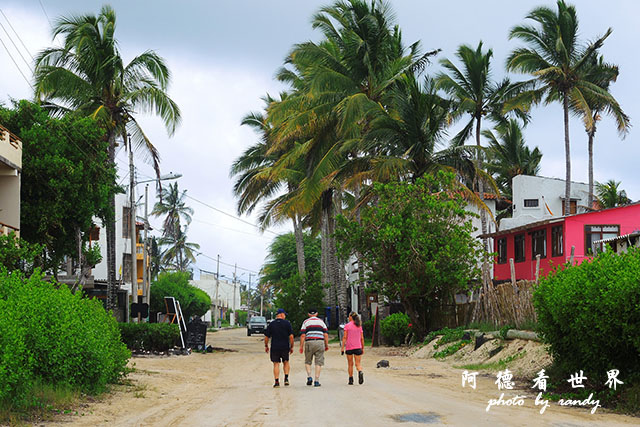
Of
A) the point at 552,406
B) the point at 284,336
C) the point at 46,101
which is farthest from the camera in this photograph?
the point at 46,101

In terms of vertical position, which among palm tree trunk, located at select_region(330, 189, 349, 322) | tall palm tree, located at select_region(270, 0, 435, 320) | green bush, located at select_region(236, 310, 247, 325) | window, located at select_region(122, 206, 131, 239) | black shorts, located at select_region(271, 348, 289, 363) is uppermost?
tall palm tree, located at select_region(270, 0, 435, 320)

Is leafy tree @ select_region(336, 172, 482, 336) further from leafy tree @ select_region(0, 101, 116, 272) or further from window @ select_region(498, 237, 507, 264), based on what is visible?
window @ select_region(498, 237, 507, 264)

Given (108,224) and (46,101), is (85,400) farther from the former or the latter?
(46,101)

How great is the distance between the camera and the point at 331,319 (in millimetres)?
50750

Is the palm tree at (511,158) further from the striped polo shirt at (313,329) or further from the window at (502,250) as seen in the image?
the striped polo shirt at (313,329)

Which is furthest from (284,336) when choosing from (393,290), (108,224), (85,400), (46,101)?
(46,101)

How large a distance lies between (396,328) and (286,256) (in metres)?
45.3

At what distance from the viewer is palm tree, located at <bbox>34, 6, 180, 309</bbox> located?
29938 mm

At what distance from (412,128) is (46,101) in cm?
1588

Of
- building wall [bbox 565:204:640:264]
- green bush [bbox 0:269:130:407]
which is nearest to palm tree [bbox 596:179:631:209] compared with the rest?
building wall [bbox 565:204:640:264]

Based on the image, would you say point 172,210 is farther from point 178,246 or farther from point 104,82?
point 104,82

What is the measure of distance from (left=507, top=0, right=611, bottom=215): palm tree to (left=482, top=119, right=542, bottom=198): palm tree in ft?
42.3

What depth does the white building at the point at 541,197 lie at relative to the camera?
47.8 metres

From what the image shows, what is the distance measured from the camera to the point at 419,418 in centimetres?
1030
